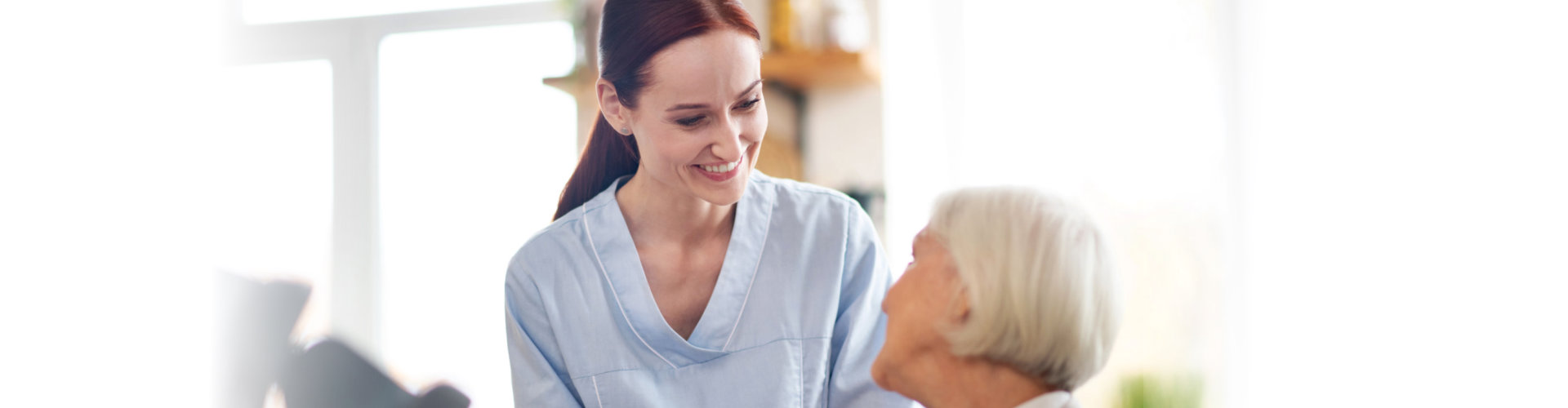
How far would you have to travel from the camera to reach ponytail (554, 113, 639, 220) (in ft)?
4.31

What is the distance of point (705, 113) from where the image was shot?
3.55ft

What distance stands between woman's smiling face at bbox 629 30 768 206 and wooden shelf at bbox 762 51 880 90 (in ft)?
3.07

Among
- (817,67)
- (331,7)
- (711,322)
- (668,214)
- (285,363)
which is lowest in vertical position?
(285,363)

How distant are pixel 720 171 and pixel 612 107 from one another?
15 cm

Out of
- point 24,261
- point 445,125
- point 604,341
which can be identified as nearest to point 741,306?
point 604,341

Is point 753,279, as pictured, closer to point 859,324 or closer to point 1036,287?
point 859,324

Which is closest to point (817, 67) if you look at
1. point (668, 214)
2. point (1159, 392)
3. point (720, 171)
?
point (668, 214)

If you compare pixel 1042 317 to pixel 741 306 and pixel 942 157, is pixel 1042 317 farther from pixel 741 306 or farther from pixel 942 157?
pixel 942 157

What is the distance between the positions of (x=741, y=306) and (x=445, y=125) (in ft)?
3.90

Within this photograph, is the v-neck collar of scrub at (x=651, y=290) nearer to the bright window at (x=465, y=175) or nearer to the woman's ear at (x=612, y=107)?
the woman's ear at (x=612, y=107)

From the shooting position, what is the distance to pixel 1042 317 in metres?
1.00

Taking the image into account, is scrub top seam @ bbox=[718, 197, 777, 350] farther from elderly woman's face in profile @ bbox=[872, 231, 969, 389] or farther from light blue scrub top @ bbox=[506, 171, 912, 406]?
elderly woman's face in profile @ bbox=[872, 231, 969, 389]

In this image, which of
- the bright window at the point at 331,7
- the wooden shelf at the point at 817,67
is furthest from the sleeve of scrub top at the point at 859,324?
the bright window at the point at 331,7

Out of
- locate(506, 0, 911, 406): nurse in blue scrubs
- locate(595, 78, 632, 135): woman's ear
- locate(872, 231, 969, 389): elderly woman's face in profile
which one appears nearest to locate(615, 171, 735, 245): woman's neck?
locate(506, 0, 911, 406): nurse in blue scrubs
